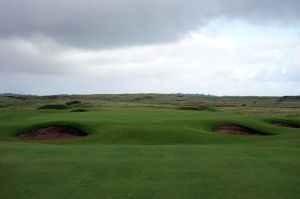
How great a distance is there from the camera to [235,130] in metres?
38.2

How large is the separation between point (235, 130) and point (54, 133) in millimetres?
16412

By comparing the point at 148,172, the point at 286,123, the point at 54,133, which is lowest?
the point at 54,133

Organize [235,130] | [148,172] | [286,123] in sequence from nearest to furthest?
1. [148,172]
2. [235,130]
3. [286,123]

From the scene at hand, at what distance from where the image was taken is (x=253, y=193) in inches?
525

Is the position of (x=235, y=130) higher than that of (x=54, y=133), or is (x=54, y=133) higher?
(x=235, y=130)

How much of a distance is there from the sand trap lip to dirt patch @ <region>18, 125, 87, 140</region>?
40.9ft

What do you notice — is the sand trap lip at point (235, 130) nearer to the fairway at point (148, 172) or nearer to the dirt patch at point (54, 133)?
the fairway at point (148, 172)

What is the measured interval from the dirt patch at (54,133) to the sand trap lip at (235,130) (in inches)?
490

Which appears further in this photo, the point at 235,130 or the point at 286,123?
the point at 286,123

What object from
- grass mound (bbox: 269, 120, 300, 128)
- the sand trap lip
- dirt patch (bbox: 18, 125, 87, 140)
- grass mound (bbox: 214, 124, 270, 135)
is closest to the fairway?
the sand trap lip

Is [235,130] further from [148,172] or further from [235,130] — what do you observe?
[148,172]

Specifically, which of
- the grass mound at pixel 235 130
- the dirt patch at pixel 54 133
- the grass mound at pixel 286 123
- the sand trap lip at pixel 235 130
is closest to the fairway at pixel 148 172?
the sand trap lip at pixel 235 130

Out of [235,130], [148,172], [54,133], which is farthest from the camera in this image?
[235,130]

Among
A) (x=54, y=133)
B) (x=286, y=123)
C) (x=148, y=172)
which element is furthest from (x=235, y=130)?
(x=148, y=172)
